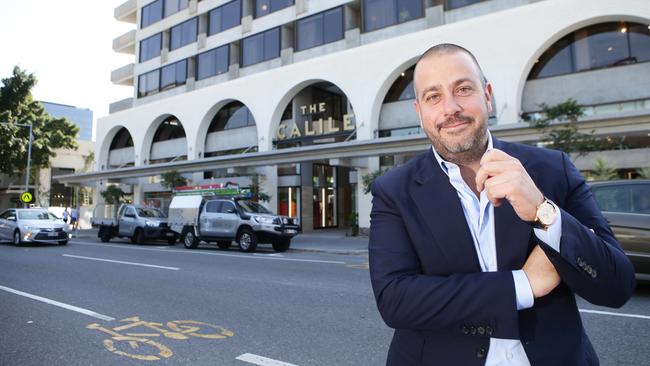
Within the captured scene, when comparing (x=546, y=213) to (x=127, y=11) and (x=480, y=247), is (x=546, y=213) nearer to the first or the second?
(x=480, y=247)

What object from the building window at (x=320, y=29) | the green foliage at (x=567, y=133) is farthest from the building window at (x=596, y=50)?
the building window at (x=320, y=29)

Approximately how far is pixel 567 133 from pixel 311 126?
14797 millimetres

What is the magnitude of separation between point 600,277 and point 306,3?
26234mm

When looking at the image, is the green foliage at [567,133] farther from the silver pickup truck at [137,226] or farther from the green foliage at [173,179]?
the green foliage at [173,179]

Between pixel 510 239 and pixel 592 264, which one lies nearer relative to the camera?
pixel 592 264

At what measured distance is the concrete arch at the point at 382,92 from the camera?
65.3 ft

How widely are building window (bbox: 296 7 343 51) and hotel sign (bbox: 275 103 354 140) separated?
3656mm

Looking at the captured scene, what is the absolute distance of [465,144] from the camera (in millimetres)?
1491

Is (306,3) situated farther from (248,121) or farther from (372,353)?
(372,353)

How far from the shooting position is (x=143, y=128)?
31.8m

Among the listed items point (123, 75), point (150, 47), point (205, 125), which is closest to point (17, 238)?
point (205, 125)

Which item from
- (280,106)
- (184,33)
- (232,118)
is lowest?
(280,106)

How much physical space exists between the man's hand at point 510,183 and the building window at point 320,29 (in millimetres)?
23631

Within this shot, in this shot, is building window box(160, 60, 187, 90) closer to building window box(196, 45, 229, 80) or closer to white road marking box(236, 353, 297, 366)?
building window box(196, 45, 229, 80)
